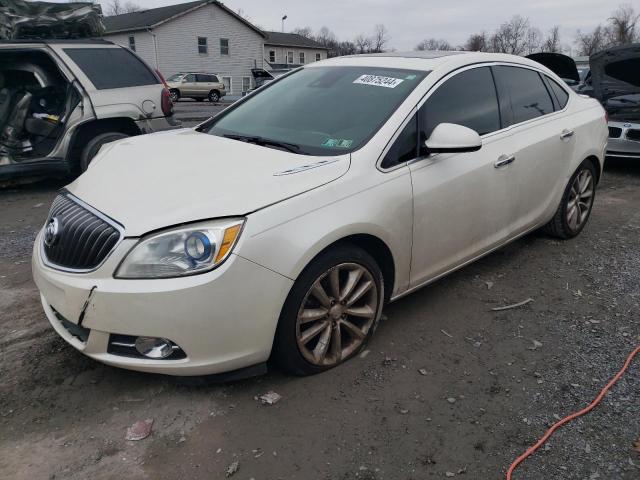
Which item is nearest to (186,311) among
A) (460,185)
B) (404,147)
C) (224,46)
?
(404,147)

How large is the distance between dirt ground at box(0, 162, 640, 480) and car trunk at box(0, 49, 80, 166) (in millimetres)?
3476

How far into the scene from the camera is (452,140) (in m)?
3.10

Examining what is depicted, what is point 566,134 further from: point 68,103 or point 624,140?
point 68,103

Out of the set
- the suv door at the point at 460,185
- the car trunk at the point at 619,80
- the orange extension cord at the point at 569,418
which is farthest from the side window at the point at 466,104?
the car trunk at the point at 619,80

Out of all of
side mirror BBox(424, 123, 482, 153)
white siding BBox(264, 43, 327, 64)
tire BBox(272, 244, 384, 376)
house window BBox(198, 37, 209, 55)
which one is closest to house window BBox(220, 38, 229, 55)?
house window BBox(198, 37, 209, 55)

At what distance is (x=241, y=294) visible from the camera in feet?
7.98

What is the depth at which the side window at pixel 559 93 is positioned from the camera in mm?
4586

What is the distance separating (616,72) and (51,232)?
27.7 ft

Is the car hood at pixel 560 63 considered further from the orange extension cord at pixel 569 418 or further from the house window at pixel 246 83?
the house window at pixel 246 83

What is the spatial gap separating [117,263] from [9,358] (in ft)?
4.00

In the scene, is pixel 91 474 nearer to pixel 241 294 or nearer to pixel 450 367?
pixel 241 294

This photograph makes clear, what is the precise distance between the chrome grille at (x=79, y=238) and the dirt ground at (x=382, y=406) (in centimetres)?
69

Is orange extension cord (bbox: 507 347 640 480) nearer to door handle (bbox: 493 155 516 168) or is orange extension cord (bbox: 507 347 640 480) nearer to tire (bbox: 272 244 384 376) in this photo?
tire (bbox: 272 244 384 376)

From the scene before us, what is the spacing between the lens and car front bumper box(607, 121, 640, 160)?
7770 millimetres
